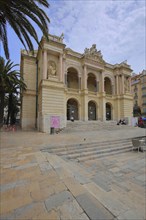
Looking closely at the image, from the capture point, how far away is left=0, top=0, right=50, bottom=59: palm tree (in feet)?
15.6

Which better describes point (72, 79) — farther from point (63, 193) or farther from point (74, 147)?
point (63, 193)

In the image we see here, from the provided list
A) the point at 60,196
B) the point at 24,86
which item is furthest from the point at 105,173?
the point at 24,86

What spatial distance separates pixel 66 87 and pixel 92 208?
20.1m

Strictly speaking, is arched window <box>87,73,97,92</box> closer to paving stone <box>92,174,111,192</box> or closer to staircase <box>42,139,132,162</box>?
staircase <box>42,139,132,162</box>

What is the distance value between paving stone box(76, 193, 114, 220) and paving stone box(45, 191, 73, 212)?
0.22 m

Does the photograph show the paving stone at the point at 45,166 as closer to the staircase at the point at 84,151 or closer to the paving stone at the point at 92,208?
the staircase at the point at 84,151

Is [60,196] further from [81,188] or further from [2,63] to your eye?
[2,63]

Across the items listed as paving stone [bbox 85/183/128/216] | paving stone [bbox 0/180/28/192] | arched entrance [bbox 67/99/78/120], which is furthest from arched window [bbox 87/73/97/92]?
paving stone [bbox 85/183/128/216]

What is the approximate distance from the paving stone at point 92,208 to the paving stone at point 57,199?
22 cm

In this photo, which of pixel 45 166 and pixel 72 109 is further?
pixel 72 109

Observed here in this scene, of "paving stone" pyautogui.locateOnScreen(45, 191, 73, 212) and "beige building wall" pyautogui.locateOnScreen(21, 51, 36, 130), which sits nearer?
"paving stone" pyautogui.locateOnScreen(45, 191, 73, 212)

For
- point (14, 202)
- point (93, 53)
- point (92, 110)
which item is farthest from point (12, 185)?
point (93, 53)

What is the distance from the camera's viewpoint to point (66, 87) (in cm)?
2142

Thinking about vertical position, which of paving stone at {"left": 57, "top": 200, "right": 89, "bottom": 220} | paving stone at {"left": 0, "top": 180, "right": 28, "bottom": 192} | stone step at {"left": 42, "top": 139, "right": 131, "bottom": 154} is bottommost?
stone step at {"left": 42, "top": 139, "right": 131, "bottom": 154}
